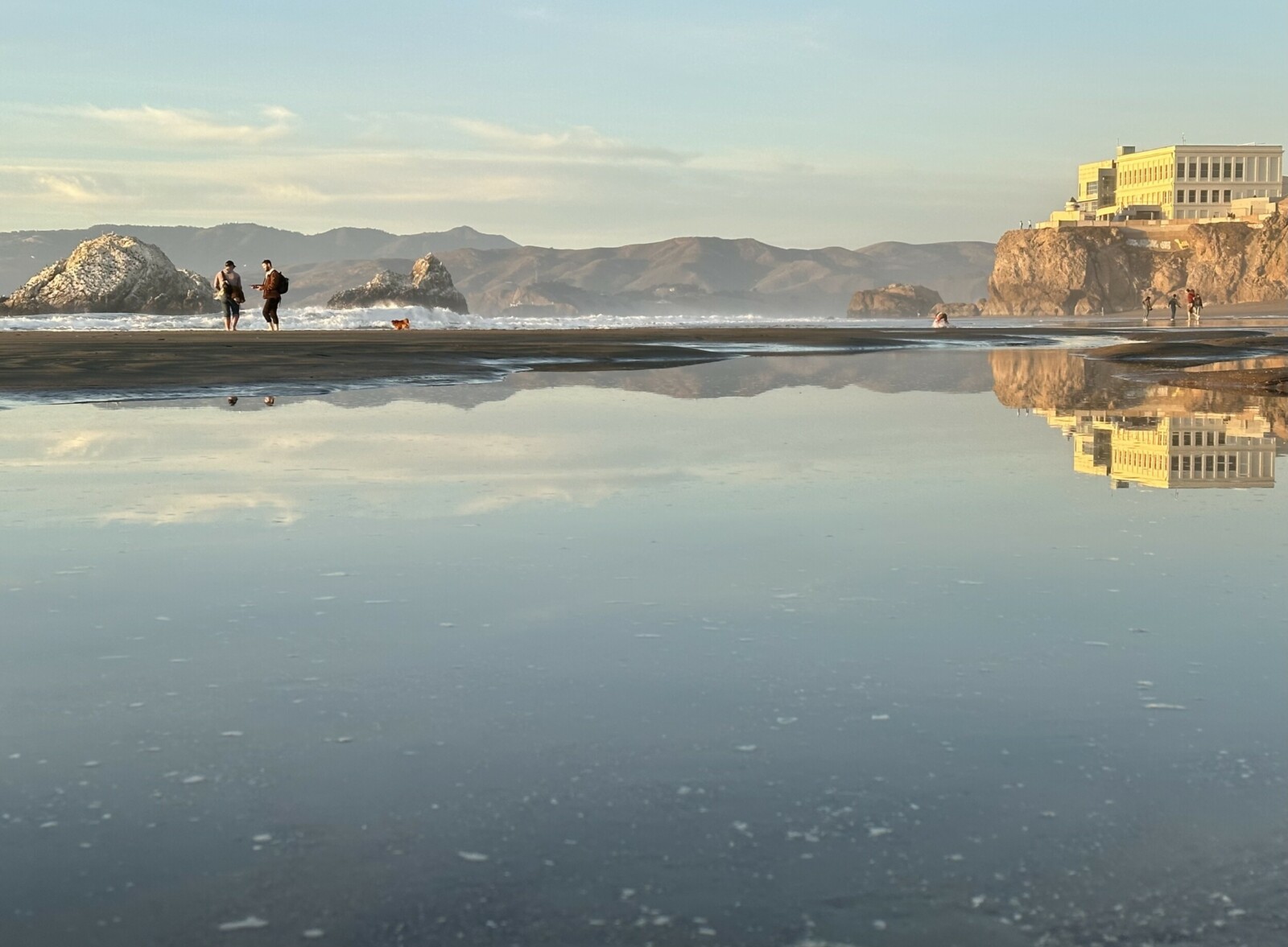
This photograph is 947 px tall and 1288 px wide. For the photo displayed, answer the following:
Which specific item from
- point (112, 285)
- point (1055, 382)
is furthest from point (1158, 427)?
point (112, 285)

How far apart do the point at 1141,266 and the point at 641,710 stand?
19456 centimetres

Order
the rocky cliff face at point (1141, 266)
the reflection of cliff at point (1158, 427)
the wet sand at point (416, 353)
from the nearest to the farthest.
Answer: the reflection of cliff at point (1158, 427) → the wet sand at point (416, 353) → the rocky cliff face at point (1141, 266)

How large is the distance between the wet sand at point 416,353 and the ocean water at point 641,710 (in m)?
11.9

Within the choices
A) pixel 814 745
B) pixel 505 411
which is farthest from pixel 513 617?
pixel 505 411

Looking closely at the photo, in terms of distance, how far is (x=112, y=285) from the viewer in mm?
100000

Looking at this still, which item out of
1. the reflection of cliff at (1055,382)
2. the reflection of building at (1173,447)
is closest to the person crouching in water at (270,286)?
the reflection of cliff at (1055,382)

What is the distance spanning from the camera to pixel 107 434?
1316cm

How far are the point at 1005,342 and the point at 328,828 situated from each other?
130 ft

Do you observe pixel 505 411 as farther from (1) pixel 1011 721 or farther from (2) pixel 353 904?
(2) pixel 353 904

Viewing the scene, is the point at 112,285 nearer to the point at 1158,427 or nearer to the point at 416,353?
the point at 416,353

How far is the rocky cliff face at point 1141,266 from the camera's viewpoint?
565 ft

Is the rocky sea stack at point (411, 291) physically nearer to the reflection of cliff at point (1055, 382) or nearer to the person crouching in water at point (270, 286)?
the person crouching in water at point (270, 286)

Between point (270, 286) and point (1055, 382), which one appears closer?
point (1055, 382)

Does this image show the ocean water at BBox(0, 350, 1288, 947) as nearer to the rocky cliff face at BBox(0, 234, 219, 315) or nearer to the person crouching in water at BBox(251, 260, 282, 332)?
the person crouching in water at BBox(251, 260, 282, 332)
